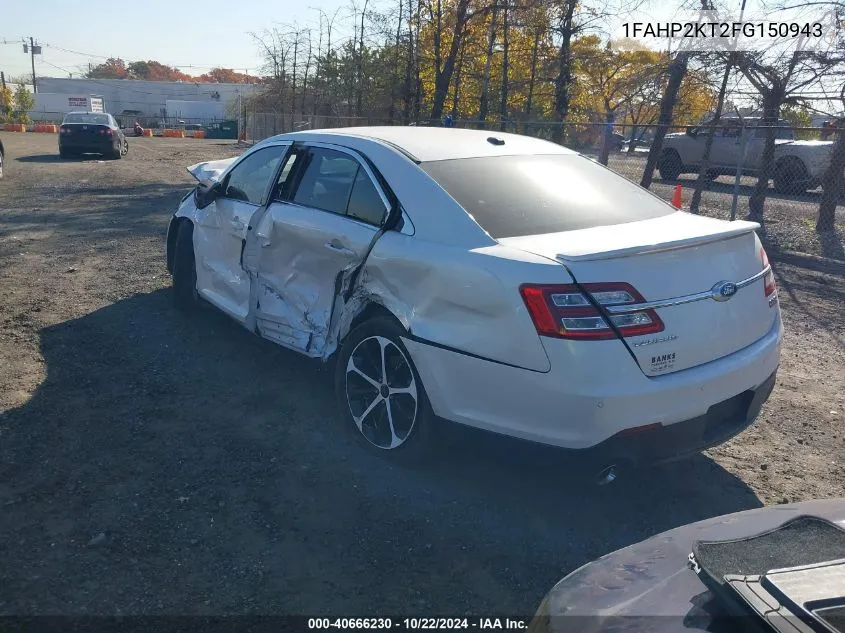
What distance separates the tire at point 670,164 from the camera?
19047mm

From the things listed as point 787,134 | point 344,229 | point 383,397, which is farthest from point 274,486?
point 787,134

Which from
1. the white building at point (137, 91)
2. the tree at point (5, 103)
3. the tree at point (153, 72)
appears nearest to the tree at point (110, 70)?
the tree at point (153, 72)

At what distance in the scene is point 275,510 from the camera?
11.5ft

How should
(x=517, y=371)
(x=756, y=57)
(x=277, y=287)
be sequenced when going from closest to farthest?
(x=517, y=371), (x=277, y=287), (x=756, y=57)

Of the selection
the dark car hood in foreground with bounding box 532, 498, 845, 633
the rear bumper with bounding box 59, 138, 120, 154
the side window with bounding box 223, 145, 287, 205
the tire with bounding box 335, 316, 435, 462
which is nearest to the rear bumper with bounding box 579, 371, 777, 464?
the tire with bounding box 335, 316, 435, 462

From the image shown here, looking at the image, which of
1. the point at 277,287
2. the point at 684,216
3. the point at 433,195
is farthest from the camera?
the point at 277,287

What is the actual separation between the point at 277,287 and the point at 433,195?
146cm

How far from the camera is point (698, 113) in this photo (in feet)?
55.7

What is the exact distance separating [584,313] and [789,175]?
15095mm

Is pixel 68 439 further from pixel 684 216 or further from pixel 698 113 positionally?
pixel 698 113

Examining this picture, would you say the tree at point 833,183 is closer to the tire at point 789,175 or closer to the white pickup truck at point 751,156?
the white pickup truck at point 751,156

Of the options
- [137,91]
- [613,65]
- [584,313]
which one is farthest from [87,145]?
[137,91]

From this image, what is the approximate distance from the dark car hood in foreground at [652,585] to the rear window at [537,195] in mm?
1829

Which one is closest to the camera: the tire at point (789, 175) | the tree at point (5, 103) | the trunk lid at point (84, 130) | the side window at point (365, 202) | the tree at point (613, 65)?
the side window at point (365, 202)
